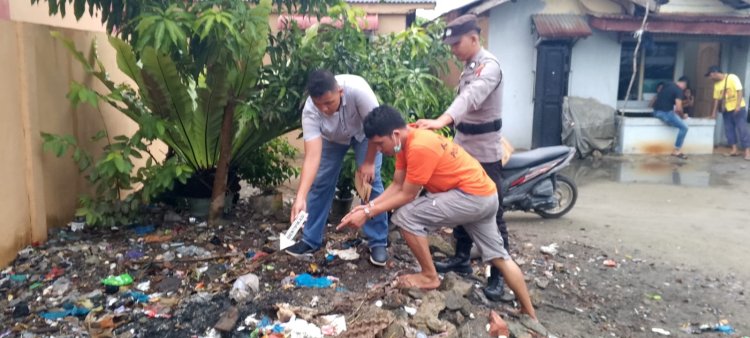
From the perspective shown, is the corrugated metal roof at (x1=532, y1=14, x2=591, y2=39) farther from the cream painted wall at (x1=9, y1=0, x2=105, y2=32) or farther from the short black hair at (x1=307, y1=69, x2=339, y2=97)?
the short black hair at (x1=307, y1=69, x2=339, y2=97)

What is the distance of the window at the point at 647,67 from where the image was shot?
519 inches

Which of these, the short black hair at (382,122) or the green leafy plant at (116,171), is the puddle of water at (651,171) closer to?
the green leafy plant at (116,171)

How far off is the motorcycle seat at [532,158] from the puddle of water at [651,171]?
116 inches

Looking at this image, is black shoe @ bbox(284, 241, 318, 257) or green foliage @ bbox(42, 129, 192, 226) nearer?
black shoe @ bbox(284, 241, 318, 257)

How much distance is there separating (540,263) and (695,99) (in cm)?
1015

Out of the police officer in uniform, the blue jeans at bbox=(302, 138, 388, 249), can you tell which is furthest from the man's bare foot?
the blue jeans at bbox=(302, 138, 388, 249)

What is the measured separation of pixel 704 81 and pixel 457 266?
11.0 m

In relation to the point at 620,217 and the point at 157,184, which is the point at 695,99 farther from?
the point at 157,184

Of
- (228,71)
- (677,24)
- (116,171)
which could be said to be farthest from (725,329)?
(677,24)

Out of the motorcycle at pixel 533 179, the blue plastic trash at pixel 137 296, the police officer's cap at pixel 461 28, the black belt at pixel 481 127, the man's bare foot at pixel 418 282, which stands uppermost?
the police officer's cap at pixel 461 28

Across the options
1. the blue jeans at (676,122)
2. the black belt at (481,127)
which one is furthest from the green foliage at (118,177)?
the blue jeans at (676,122)

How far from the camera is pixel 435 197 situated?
393 cm

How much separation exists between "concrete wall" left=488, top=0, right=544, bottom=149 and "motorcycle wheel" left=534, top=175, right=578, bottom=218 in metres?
5.84

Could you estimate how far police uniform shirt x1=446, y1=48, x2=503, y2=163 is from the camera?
4.14 meters
